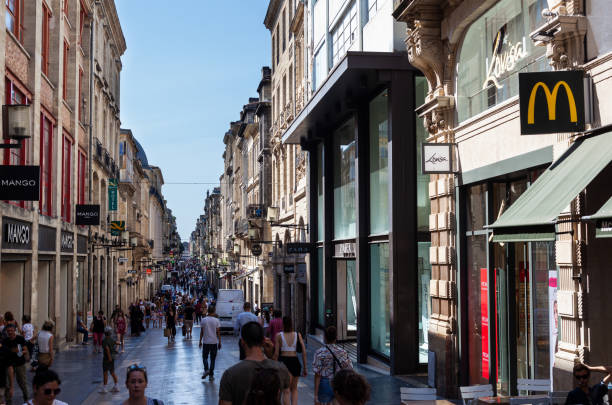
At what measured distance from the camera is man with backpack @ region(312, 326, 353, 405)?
33.0ft

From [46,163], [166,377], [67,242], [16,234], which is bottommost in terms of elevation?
[166,377]

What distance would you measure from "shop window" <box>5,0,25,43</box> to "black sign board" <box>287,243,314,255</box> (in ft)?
38.7

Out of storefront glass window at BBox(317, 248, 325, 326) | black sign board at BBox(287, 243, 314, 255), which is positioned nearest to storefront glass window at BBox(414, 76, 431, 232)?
storefront glass window at BBox(317, 248, 325, 326)

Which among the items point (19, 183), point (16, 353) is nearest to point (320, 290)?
point (19, 183)

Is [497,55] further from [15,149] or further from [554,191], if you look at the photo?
[15,149]

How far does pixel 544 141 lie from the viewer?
10.8 m

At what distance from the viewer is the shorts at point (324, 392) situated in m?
10.1

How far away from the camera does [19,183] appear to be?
14805 mm

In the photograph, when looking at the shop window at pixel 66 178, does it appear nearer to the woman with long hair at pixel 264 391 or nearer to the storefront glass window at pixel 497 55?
the storefront glass window at pixel 497 55

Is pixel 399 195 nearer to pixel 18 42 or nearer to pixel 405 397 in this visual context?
pixel 405 397

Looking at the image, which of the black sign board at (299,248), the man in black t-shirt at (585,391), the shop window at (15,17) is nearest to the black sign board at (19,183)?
the shop window at (15,17)

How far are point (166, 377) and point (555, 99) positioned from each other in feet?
41.2

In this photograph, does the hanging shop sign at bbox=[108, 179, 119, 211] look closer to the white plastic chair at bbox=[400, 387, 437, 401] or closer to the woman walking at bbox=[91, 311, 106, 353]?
the woman walking at bbox=[91, 311, 106, 353]

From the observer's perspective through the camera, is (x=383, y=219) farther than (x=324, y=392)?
Yes
